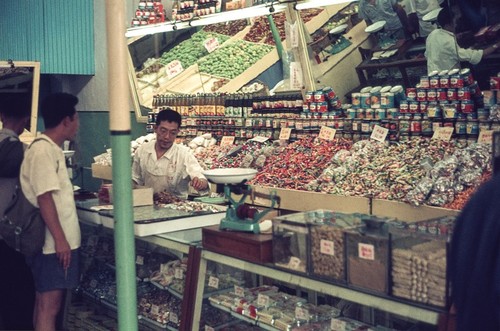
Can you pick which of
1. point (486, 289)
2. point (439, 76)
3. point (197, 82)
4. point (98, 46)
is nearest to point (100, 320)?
point (439, 76)

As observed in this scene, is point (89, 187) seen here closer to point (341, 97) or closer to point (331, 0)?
point (341, 97)

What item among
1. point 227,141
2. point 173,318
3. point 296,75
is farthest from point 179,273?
point 227,141

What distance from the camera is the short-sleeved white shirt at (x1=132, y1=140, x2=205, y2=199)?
Result: 192 inches

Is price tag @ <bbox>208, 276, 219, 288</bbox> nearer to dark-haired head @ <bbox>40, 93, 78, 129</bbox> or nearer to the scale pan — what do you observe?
the scale pan

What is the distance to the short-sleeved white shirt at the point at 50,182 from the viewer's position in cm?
347

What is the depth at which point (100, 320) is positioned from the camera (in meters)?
4.30

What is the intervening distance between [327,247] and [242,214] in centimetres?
55

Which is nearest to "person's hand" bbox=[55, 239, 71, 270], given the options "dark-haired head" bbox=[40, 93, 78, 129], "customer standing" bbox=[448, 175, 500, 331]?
"dark-haired head" bbox=[40, 93, 78, 129]

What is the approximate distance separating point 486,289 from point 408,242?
2.27 ft

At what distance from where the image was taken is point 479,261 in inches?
61.6

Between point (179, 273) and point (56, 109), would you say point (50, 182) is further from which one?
point (179, 273)

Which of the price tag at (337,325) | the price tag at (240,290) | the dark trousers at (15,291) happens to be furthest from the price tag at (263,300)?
the dark trousers at (15,291)

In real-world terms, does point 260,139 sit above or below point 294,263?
above

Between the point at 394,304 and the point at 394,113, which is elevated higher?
the point at 394,113
